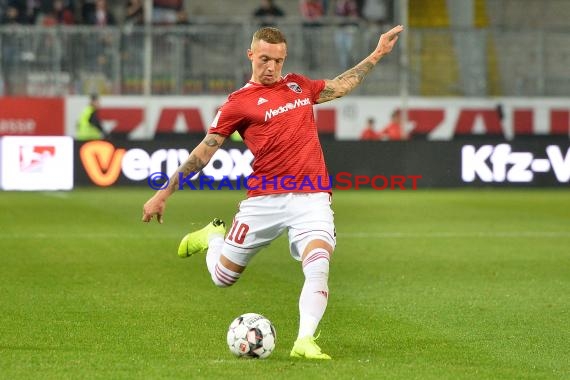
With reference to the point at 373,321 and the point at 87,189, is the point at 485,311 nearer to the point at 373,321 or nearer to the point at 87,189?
the point at 373,321

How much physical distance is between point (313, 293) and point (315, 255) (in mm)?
245

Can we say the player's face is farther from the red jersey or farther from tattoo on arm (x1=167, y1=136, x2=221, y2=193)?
tattoo on arm (x1=167, y1=136, x2=221, y2=193)

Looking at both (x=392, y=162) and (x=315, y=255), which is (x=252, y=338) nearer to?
(x=315, y=255)

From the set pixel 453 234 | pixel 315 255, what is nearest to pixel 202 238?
pixel 315 255

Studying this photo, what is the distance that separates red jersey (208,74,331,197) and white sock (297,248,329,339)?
485mm

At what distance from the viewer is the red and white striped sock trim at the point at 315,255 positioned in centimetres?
769

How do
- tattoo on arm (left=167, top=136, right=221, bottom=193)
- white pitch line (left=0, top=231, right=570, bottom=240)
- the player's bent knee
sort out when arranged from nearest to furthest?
tattoo on arm (left=167, top=136, right=221, bottom=193)
the player's bent knee
white pitch line (left=0, top=231, right=570, bottom=240)

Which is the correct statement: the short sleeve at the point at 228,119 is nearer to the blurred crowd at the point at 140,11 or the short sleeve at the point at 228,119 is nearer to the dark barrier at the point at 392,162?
the dark barrier at the point at 392,162

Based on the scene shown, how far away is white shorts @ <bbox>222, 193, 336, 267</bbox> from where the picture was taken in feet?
25.8

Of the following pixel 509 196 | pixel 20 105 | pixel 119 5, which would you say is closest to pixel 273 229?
pixel 509 196

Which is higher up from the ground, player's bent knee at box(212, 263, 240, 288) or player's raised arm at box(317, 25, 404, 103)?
player's raised arm at box(317, 25, 404, 103)

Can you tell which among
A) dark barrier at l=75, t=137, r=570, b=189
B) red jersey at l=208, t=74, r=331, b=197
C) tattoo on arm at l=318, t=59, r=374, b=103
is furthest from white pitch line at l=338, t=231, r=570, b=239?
red jersey at l=208, t=74, r=331, b=197

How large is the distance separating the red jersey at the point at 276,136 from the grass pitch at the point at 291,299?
1058mm

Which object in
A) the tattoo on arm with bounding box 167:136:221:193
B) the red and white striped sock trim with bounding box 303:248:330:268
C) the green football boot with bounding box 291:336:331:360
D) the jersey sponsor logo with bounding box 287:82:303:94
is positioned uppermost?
the jersey sponsor logo with bounding box 287:82:303:94
